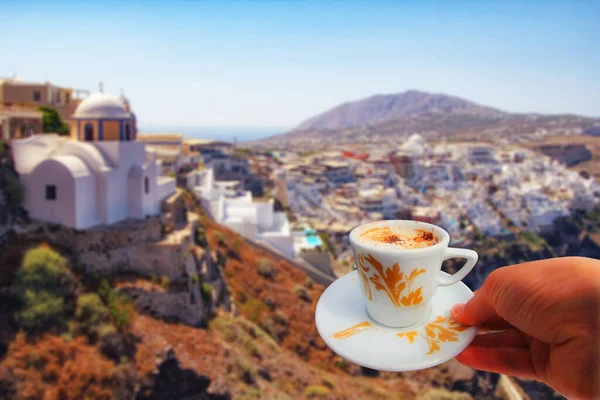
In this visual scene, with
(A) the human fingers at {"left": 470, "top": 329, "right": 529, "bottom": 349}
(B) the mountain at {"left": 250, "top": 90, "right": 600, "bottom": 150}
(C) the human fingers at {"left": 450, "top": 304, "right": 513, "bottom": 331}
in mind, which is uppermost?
(B) the mountain at {"left": 250, "top": 90, "right": 600, "bottom": 150}

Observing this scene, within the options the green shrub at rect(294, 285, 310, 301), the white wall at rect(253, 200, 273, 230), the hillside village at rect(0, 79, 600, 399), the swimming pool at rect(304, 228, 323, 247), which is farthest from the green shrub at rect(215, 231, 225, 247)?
the swimming pool at rect(304, 228, 323, 247)

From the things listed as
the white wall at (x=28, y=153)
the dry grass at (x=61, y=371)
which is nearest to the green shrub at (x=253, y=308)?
the dry grass at (x=61, y=371)

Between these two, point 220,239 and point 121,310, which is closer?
point 121,310

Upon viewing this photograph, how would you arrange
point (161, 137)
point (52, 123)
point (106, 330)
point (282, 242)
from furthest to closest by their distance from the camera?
point (161, 137), point (282, 242), point (52, 123), point (106, 330)

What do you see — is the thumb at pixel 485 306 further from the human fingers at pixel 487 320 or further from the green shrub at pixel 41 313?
the green shrub at pixel 41 313

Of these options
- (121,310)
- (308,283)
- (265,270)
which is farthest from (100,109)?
(308,283)

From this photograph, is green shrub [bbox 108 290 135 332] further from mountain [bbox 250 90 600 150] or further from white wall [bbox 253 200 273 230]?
mountain [bbox 250 90 600 150]

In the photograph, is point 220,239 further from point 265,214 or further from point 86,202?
point 86,202
